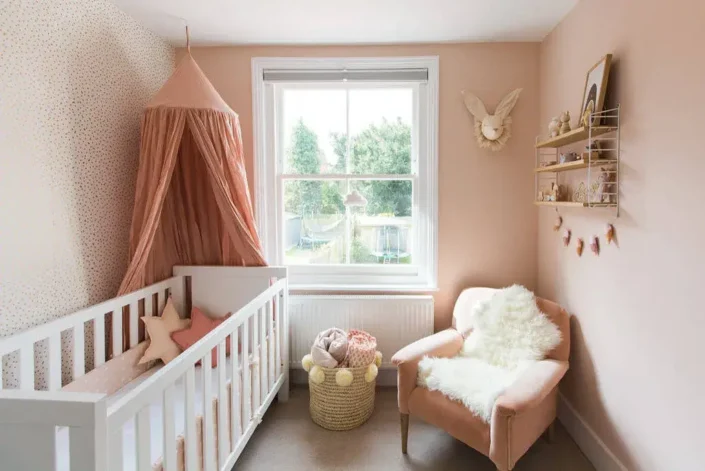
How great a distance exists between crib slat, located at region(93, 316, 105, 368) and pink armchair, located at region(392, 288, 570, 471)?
4.68 feet

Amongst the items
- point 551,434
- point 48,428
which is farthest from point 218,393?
point 551,434

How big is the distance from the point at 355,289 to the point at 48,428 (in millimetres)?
2081

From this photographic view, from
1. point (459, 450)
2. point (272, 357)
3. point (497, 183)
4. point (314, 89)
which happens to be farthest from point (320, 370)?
point (314, 89)

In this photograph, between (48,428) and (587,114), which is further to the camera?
(587,114)

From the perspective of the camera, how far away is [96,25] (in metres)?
2.19

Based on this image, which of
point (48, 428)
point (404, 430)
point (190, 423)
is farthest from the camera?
point (404, 430)

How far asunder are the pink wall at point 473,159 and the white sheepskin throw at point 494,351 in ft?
1.43

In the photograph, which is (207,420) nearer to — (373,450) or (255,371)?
(255,371)

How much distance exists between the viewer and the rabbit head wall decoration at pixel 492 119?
276 cm

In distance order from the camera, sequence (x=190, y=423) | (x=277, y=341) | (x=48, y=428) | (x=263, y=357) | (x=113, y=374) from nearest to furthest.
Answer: (x=48, y=428)
(x=190, y=423)
(x=113, y=374)
(x=263, y=357)
(x=277, y=341)

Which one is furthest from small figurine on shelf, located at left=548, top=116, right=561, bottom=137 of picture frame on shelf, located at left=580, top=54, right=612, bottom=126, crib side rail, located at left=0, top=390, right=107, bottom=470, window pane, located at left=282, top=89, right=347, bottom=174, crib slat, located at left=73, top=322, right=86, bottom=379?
crib slat, located at left=73, top=322, right=86, bottom=379

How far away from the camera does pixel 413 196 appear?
301cm

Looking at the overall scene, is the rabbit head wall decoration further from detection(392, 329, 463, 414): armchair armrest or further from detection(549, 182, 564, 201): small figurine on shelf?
detection(392, 329, 463, 414): armchair armrest

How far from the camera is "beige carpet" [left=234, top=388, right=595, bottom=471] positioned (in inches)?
84.4
